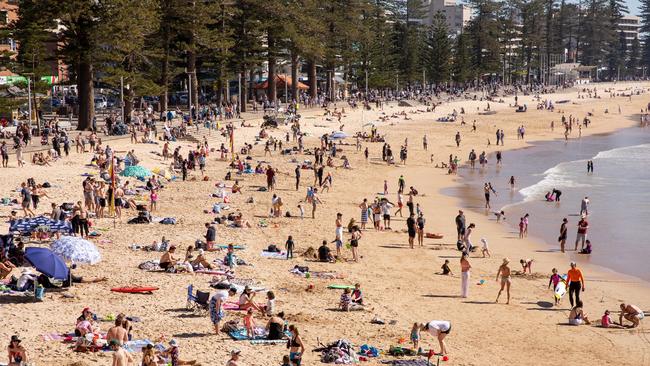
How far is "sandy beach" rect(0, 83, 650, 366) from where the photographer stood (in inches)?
648

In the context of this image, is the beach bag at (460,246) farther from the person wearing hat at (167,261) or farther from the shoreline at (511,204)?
the person wearing hat at (167,261)

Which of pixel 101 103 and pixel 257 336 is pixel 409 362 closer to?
pixel 257 336

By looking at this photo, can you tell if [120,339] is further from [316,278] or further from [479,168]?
[479,168]

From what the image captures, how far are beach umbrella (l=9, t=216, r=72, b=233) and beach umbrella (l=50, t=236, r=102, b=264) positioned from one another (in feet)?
9.43

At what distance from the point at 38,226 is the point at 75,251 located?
3371mm

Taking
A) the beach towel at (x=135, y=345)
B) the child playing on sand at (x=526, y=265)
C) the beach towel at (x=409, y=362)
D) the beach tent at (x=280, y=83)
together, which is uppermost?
the beach tent at (x=280, y=83)

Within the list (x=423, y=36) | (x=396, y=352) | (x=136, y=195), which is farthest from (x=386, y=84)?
(x=396, y=352)

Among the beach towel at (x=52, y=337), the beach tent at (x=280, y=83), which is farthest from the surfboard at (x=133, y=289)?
the beach tent at (x=280, y=83)

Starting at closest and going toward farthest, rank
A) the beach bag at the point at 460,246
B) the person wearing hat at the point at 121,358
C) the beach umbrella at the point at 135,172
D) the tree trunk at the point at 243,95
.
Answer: the person wearing hat at the point at 121,358 → the beach bag at the point at 460,246 → the beach umbrella at the point at 135,172 → the tree trunk at the point at 243,95

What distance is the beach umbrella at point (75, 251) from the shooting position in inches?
737

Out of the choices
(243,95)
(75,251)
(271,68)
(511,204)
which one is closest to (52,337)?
(75,251)

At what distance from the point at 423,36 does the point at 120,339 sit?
95.5 metres

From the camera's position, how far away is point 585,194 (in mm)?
39375

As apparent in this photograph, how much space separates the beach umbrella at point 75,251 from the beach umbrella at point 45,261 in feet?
2.97
